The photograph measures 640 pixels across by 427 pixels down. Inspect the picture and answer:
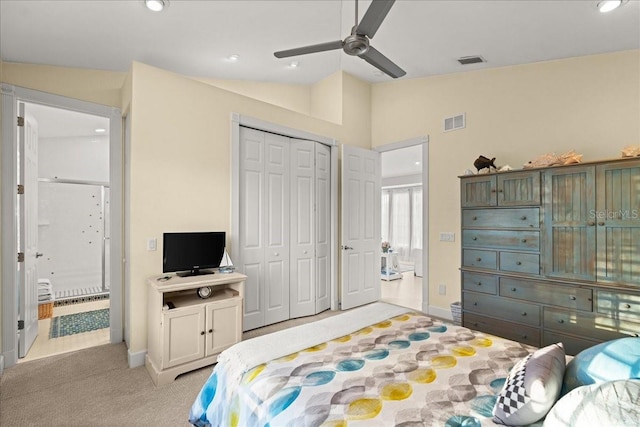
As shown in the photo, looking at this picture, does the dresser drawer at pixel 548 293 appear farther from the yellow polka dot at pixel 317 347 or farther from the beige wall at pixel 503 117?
the yellow polka dot at pixel 317 347

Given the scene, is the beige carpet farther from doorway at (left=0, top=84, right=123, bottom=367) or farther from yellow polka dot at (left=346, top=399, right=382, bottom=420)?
yellow polka dot at (left=346, top=399, right=382, bottom=420)

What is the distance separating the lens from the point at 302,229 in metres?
4.05

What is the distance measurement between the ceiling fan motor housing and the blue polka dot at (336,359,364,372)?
6.57ft

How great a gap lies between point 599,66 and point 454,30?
1466 millimetres

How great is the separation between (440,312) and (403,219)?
17.5 feet

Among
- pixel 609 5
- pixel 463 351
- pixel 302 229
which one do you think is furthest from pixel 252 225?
pixel 609 5

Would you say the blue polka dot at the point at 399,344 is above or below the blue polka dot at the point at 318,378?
below

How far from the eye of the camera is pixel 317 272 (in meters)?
4.20

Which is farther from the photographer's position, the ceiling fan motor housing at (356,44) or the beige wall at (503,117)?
the beige wall at (503,117)

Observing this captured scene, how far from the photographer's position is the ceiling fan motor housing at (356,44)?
2.11m

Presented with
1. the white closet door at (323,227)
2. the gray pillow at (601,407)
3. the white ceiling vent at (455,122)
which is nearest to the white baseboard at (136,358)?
the white closet door at (323,227)

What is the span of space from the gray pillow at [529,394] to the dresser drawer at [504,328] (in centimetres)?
201

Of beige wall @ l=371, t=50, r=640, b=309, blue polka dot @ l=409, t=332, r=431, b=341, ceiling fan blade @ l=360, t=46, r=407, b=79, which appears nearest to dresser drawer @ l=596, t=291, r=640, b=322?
beige wall @ l=371, t=50, r=640, b=309

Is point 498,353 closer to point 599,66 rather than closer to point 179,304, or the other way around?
point 179,304
